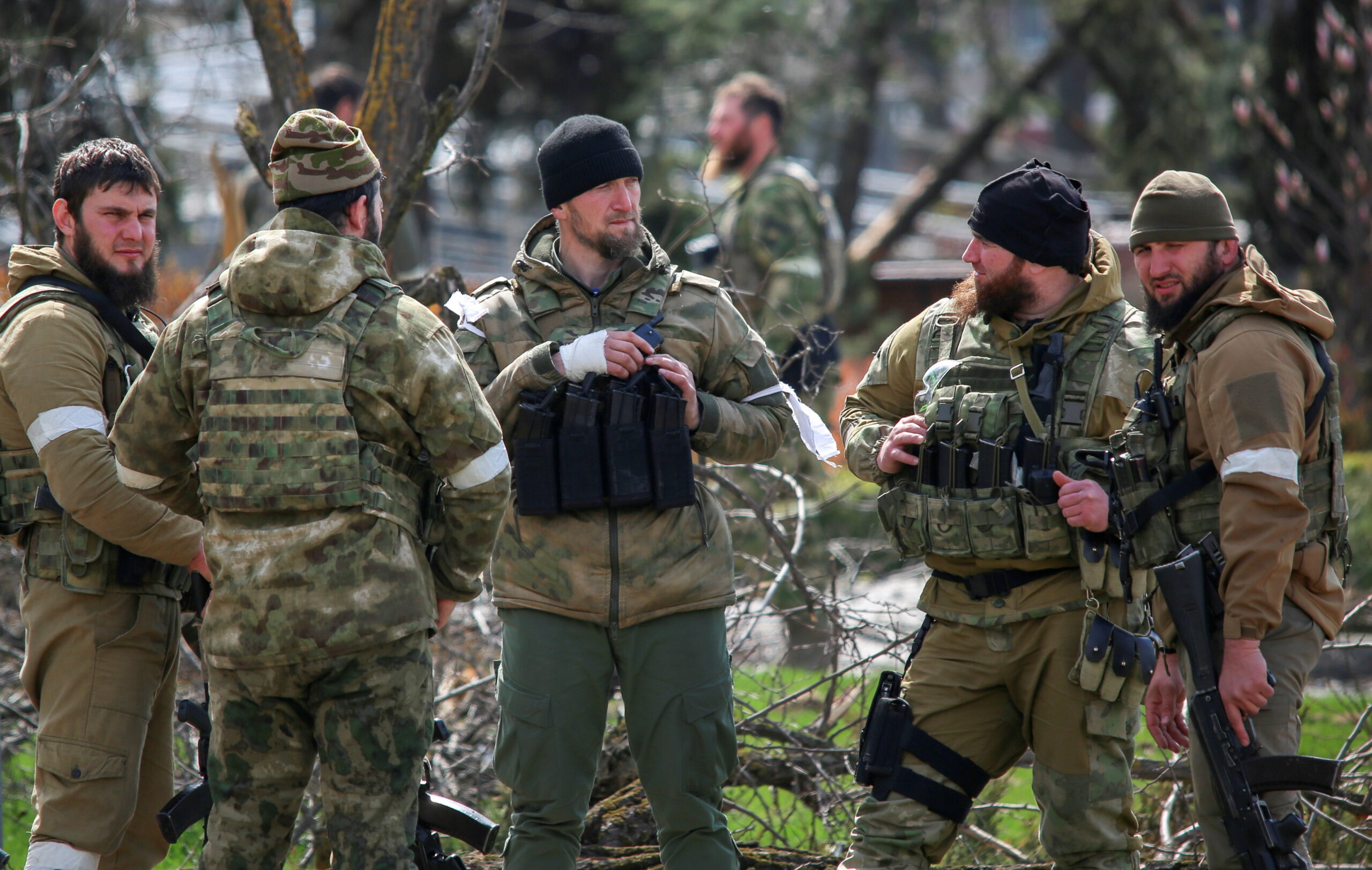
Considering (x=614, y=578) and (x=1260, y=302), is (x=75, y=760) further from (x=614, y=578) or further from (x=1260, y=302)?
(x=1260, y=302)

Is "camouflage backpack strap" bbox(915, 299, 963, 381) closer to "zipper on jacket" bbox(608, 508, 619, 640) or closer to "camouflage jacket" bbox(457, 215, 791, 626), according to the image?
"camouflage jacket" bbox(457, 215, 791, 626)

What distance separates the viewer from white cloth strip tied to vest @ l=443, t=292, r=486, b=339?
11.6 ft

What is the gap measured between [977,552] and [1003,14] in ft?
45.6

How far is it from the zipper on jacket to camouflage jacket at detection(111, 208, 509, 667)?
1.28 feet

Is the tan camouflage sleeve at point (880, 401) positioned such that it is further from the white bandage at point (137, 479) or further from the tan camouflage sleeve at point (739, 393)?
the white bandage at point (137, 479)

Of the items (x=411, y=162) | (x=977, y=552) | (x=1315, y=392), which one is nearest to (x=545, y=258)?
(x=411, y=162)

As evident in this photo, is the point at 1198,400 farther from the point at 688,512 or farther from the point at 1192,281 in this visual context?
the point at 688,512

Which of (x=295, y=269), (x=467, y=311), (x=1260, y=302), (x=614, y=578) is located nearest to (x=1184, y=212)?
(x=1260, y=302)

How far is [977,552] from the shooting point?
340 cm

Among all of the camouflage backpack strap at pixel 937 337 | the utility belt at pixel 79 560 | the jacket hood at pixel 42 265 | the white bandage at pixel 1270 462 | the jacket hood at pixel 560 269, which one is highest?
the jacket hood at pixel 42 265

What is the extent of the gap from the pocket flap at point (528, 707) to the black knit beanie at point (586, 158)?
1.30m

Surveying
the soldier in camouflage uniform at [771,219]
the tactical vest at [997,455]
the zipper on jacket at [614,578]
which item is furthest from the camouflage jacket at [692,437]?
the soldier in camouflage uniform at [771,219]

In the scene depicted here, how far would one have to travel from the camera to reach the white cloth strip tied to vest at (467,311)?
3.54 meters

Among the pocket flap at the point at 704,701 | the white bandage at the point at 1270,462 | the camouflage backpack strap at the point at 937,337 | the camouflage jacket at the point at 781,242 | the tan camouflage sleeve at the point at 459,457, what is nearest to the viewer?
the tan camouflage sleeve at the point at 459,457
